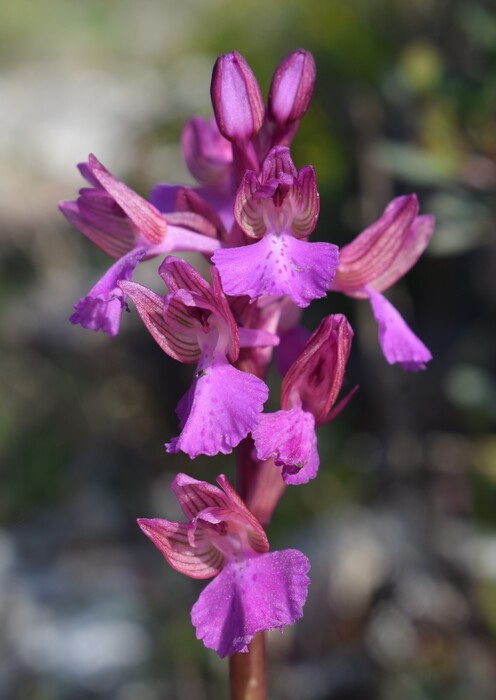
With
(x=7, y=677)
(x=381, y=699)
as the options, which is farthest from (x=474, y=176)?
(x=7, y=677)

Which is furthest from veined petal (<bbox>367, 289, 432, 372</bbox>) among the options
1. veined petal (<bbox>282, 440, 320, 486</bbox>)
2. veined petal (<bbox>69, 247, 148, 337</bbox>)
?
veined petal (<bbox>69, 247, 148, 337</bbox>)

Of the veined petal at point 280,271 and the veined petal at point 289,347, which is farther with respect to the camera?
the veined petal at point 289,347

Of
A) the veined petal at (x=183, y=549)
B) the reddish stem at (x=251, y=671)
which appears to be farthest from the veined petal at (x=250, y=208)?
the reddish stem at (x=251, y=671)

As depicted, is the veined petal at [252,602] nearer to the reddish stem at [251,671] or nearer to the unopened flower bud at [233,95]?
the reddish stem at [251,671]

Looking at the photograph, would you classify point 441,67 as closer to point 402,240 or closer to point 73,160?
point 402,240

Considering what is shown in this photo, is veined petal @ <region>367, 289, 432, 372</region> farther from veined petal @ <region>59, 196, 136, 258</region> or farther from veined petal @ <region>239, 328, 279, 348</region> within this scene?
veined petal @ <region>59, 196, 136, 258</region>

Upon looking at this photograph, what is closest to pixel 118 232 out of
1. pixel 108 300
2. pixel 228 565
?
pixel 108 300
